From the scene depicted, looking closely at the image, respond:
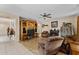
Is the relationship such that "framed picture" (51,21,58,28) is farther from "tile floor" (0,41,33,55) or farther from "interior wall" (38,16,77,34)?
"tile floor" (0,41,33,55)

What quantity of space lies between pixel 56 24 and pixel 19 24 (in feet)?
1.41

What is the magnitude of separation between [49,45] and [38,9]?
445mm

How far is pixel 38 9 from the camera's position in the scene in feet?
4.43

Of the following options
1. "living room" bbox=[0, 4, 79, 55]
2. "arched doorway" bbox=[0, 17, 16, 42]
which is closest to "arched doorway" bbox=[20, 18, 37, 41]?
"living room" bbox=[0, 4, 79, 55]

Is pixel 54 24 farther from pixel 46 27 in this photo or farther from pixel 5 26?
pixel 5 26

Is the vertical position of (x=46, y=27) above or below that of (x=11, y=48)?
above

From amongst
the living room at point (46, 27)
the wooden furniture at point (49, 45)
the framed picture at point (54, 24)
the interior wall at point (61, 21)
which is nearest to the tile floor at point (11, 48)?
the living room at point (46, 27)

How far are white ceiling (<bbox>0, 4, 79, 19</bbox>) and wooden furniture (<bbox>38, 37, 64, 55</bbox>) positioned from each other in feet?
0.90

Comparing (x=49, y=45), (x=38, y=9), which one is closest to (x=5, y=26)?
(x=38, y=9)

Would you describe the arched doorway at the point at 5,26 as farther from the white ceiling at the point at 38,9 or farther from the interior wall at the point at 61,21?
the interior wall at the point at 61,21

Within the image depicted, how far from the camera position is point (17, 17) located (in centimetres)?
134

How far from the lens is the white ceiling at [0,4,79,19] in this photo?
1.34m
